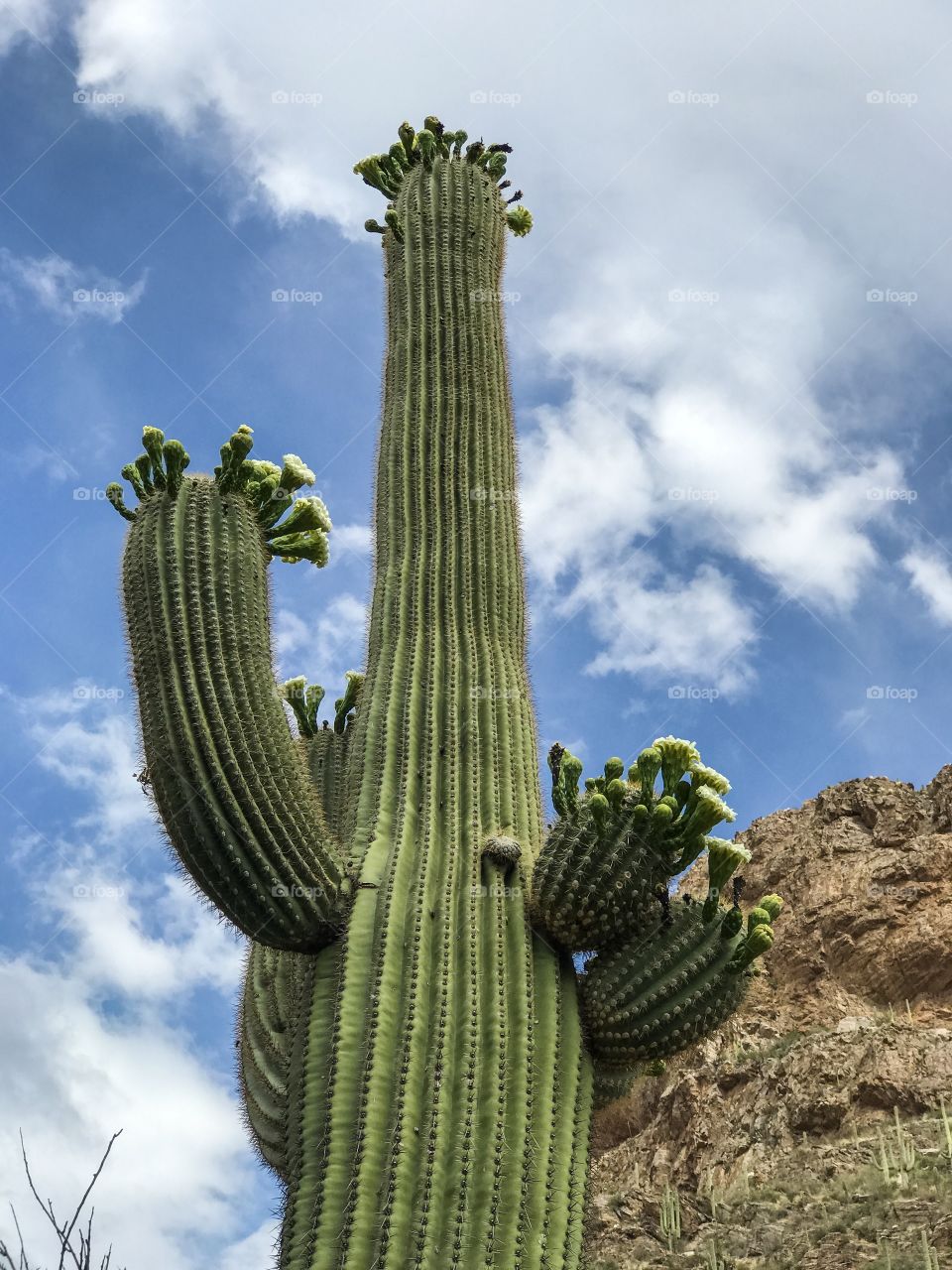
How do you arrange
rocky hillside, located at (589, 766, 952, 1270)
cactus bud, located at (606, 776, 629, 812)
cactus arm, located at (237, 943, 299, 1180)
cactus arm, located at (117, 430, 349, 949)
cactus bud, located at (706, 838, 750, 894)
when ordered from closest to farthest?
1. cactus arm, located at (117, 430, 349, 949)
2. cactus bud, located at (606, 776, 629, 812)
3. cactus bud, located at (706, 838, 750, 894)
4. cactus arm, located at (237, 943, 299, 1180)
5. rocky hillside, located at (589, 766, 952, 1270)

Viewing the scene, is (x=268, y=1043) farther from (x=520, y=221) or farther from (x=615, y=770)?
(x=520, y=221)

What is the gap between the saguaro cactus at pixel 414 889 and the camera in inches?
174

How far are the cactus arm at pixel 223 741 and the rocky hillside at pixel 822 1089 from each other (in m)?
4.20

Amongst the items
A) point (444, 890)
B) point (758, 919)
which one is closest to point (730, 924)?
point (758, 919)

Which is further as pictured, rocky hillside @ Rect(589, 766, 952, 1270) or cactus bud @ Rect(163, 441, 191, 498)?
rocky hillside @ Rect(589, 766, 952, 1270)

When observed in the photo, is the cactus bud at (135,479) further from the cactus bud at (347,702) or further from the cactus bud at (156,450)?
the cactus bud at (347,702)

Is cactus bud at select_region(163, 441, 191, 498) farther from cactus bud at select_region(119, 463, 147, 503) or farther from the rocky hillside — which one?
the rocky hillside

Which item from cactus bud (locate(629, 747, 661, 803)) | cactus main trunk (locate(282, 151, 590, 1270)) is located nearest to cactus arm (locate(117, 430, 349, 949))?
cactus main trunk (locate(282, 151, 590, 1270))

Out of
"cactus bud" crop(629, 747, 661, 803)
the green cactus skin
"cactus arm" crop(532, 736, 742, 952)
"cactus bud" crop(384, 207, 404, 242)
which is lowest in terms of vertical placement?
the green cactus skin

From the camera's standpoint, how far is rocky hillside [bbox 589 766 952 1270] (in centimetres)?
989

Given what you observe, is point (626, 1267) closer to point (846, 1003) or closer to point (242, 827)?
point (846, 1003)

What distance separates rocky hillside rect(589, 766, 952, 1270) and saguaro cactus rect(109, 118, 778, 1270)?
3.57m

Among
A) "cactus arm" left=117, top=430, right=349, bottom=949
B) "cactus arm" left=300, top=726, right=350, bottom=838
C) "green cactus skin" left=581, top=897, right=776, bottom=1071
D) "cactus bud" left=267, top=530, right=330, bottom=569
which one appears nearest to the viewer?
"cactus arm" left=117, top=430, right=349, bottom=949

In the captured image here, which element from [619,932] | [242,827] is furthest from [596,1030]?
[242,827]
